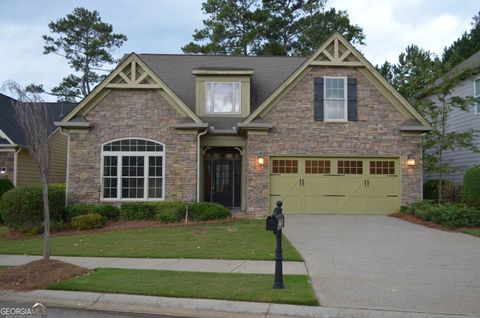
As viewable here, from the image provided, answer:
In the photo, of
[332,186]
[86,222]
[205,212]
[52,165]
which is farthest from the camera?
[52,165]

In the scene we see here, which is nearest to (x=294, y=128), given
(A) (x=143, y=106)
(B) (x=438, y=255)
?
(A) (x=143, y=106)

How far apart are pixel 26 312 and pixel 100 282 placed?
5.17 feet

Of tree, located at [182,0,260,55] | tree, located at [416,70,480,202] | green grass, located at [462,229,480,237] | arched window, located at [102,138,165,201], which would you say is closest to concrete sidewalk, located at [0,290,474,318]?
green grass, located at [462,229,480,237]

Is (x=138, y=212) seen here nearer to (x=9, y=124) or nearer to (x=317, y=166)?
(x=317, y=166)

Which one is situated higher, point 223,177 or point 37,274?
point 223,177

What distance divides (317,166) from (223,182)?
4.48m

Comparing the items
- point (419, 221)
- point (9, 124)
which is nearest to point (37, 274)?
point (419, 221)

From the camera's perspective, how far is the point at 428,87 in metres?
21.6

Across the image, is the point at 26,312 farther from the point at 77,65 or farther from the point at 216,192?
the point at 77,65

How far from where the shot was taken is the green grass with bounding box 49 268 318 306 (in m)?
7.04

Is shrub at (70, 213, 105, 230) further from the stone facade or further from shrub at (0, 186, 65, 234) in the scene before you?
the stone facade

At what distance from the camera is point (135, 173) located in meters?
18.1
